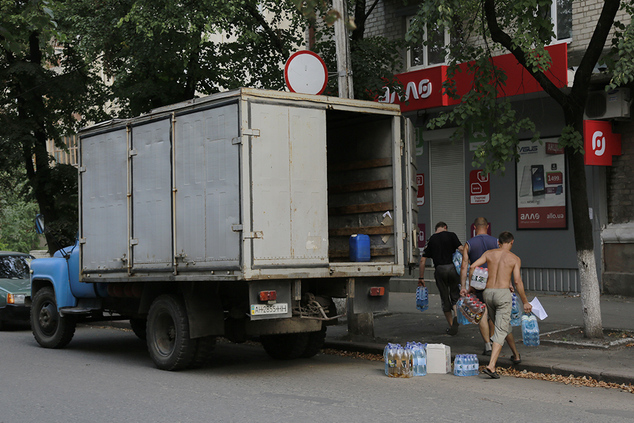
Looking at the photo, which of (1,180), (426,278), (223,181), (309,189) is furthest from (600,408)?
(1,180)

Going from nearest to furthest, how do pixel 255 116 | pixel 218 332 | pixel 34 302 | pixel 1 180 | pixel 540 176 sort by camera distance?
1. pixel 255 116
2. pixel 218 332
3. pixel 34 302
4. pixel 540 176
5. pixel 1 180

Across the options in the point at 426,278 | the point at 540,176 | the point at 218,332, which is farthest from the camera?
the point at 426,278

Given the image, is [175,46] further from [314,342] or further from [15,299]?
[314,342]

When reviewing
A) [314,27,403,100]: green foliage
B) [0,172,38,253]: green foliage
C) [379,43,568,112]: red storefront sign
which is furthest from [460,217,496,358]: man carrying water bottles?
[0,172,38,253]: green foliage

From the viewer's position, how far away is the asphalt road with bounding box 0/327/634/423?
665cm

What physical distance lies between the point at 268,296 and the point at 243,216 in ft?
3.01

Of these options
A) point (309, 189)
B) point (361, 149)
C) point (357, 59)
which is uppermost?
point (357, 59)

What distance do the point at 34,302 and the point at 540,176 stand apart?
1054 centimetres

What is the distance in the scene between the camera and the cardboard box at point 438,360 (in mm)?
8805

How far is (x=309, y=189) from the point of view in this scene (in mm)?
8781

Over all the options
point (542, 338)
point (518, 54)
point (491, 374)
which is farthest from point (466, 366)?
point (518, 54)

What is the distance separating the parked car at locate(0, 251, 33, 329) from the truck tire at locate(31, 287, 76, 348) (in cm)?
165

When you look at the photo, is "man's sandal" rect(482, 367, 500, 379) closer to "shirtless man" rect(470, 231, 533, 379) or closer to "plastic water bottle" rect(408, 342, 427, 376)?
"shirtless man" rect(470, 231, 533, 379)

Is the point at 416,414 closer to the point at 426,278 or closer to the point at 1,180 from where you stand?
the point at 426,278
